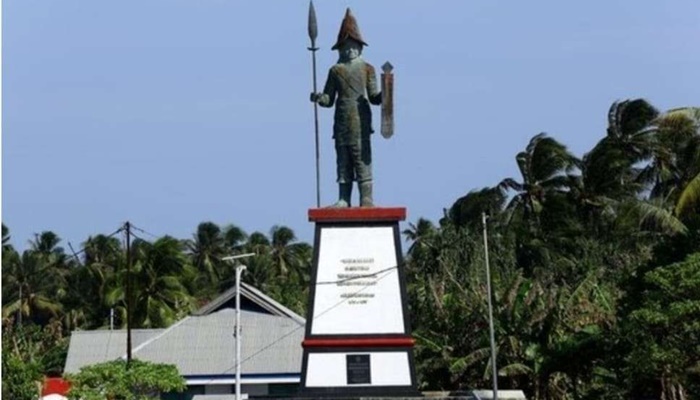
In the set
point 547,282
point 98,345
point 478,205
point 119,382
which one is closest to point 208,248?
point 478,205

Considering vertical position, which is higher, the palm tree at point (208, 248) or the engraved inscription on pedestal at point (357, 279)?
the palm tree at point (208, 248)

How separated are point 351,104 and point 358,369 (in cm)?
493

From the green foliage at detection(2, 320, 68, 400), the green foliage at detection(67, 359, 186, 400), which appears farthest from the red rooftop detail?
the green foliage at detection(67, 359, 186, 400)

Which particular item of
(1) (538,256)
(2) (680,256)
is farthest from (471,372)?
(1) (538,256)

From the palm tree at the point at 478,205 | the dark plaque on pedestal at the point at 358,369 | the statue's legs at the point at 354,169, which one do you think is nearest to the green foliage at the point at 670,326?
the dark plaque on pedestal at the point at 358,369

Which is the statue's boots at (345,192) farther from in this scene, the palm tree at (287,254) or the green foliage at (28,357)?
the palm tree at (287,254)

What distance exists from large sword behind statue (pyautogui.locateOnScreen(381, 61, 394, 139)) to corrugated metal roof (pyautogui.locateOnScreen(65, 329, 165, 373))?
16.9 metres

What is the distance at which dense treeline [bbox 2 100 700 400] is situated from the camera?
84.6ft

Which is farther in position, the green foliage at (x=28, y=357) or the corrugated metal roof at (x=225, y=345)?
the corrugated metal roof at (x=225, y=345)

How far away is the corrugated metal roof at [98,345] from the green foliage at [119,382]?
493 inches

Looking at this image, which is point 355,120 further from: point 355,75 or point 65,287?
point 65,287

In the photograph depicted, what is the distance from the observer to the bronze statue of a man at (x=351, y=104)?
907 inches

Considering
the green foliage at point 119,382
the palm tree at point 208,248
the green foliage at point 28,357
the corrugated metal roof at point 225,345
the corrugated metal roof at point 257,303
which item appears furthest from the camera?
the palm tree at point 208,248

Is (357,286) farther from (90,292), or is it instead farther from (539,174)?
(90,292)
